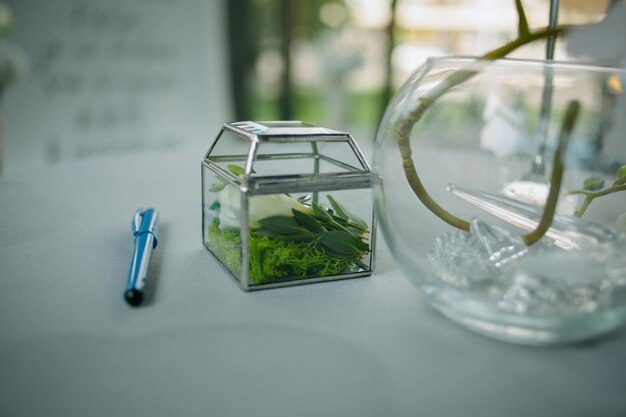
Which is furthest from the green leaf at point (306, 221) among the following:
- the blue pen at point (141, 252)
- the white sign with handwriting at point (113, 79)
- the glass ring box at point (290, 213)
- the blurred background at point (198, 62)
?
the white sign with handwriting at point (113, 79)

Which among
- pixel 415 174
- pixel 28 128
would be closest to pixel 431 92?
pixel 415 174

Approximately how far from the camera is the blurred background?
6.32 ft

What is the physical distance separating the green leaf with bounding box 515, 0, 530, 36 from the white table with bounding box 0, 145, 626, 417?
20 cm

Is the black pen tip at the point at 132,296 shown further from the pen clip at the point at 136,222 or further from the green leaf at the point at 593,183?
the green leaf at the point at 593,183

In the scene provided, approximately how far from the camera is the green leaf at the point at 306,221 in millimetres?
452

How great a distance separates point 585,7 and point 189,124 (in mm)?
1743

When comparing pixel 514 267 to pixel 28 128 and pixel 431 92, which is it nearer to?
pixel 431 92

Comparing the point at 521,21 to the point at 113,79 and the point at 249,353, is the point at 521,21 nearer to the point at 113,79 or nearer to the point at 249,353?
the point at 249,353

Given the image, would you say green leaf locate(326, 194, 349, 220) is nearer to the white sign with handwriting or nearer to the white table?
the white table

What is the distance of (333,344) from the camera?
0.36m

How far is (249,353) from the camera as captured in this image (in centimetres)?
35

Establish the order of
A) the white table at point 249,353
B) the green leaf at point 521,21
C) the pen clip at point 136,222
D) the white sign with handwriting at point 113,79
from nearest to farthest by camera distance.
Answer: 1. the white table at point 249,353
2. the green leaf at point 521,21
3. the pen clip at point 136,222
4. the white sign with handwriting at point 113,79

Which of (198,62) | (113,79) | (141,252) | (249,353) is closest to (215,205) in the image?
(141,252)

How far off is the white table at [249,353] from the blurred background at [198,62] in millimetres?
667
